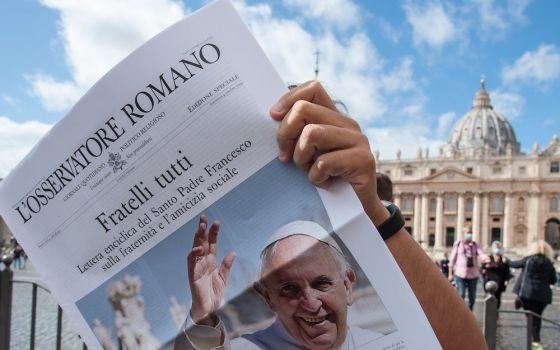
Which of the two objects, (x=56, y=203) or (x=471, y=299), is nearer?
(x=56, y=203)

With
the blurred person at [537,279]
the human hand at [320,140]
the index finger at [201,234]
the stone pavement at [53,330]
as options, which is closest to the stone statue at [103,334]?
the index finger at [201,234]

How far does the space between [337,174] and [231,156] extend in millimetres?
164

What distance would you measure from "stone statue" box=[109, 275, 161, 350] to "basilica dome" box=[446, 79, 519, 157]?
2569 inches

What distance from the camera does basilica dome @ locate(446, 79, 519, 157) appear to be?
6344cm

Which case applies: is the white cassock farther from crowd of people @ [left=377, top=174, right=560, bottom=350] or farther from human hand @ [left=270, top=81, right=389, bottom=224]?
crowd of people @ [left=377, top=174, right=560, bottom=350]

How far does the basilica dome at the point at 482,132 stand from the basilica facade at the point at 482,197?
1358 cm

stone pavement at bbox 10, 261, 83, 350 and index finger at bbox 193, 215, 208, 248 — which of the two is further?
stone pavement at bbox 10, 261, 83, 350

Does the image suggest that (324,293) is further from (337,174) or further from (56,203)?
(56,203)

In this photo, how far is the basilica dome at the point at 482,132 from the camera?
63438 millimetres

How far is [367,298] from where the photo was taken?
673 millimetres

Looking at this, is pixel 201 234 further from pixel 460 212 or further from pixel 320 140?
pixel 460 212

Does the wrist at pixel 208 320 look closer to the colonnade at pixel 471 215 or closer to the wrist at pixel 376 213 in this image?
the wrist at pixel 376 213

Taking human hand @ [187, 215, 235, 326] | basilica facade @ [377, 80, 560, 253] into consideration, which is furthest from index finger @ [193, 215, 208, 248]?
basilica facade @ [377, 80, 560, 253]

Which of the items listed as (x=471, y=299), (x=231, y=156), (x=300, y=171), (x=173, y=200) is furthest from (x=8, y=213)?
(x=471, y=299)
